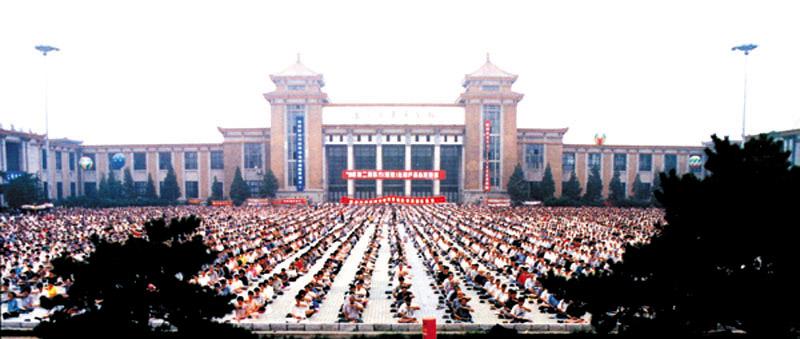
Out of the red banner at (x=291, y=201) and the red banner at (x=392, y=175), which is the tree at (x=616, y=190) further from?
the red banner at (x=291, y=201)

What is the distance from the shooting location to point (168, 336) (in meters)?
6.32

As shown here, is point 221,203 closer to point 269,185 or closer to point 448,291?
point 269,185

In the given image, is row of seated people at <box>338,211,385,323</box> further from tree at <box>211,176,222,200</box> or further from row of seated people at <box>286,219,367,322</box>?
tree at <box>211,176,222,200</box>

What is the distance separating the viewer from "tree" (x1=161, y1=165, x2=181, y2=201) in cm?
5803

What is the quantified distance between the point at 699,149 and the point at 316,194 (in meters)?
51.4

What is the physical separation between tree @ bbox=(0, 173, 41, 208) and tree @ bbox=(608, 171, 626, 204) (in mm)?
59900

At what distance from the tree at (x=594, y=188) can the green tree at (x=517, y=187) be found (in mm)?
6943

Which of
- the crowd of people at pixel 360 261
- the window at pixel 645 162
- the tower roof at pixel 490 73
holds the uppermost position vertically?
the tower roof at pixel 490 73

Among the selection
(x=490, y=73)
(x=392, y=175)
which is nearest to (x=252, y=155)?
(x=392, y=175)

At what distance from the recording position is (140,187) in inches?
2435

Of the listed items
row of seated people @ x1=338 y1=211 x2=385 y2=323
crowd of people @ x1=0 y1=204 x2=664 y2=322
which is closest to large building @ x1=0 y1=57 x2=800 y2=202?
crowd of people @ x1=0 y1=204 x2=664 y2=322

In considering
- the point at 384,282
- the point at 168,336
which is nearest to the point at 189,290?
the point at 168,336

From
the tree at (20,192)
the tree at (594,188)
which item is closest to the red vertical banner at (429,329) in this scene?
the tree at (20,192)

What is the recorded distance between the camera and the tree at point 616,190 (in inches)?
2153
